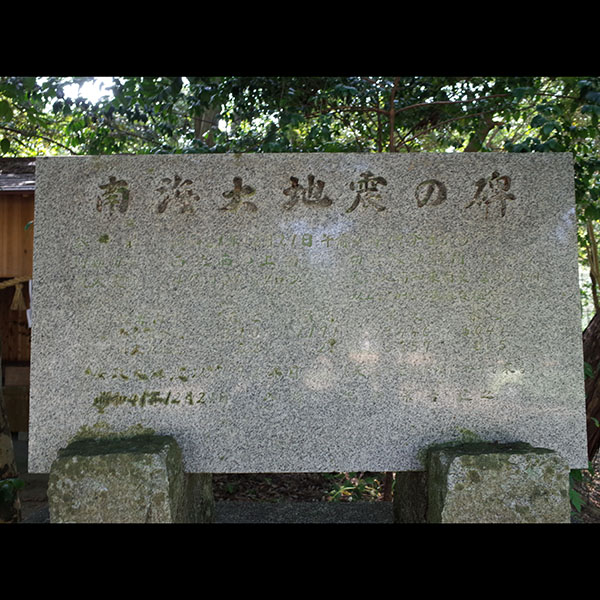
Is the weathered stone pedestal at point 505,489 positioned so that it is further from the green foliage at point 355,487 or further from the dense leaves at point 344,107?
the green foliage at point 355,487

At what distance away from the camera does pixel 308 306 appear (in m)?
3.04

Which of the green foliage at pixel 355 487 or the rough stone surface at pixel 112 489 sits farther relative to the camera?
the green foliage at pixel 355 487

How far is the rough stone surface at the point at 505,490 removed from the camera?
2.68 m

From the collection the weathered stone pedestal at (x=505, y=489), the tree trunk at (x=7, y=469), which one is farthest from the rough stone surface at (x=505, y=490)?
the tree trunk at (x=7, y=469)

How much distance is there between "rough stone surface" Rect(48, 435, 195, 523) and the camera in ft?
8.68

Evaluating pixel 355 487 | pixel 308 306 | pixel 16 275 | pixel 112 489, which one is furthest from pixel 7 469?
pixel 16 275

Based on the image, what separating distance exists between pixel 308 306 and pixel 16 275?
4.46 m

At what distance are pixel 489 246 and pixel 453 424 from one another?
3.37 feet

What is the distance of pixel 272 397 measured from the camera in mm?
3008

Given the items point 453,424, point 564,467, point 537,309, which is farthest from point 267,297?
point 564,467

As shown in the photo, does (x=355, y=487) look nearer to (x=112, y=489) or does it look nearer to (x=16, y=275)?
(x=112, y=489)

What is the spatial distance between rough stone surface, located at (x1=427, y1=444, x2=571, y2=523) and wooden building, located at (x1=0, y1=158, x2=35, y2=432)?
15.6ft

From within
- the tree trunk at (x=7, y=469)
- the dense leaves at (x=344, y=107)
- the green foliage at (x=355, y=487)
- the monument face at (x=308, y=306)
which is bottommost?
→ the green foliage at (x=355, y=487)

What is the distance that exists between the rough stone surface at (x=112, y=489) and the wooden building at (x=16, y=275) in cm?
357
